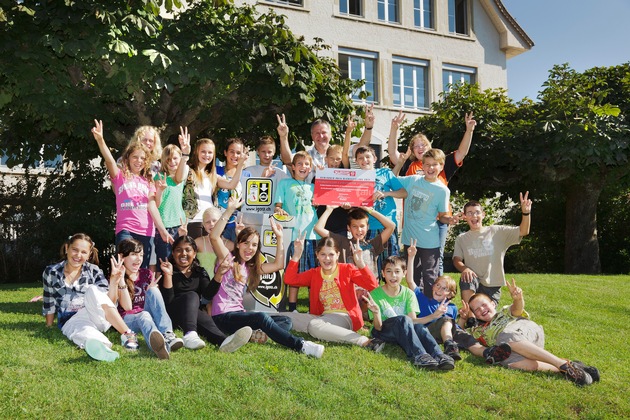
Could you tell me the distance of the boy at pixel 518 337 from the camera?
19.6 ft

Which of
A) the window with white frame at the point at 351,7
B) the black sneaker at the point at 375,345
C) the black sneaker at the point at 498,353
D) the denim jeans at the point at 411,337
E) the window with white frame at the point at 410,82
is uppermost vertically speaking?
the window with white frame at the point at 351,7

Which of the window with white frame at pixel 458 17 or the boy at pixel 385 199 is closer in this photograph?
the boy at pixel 385 199

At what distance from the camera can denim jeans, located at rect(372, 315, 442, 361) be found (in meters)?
6.05

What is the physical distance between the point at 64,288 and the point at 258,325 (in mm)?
2004

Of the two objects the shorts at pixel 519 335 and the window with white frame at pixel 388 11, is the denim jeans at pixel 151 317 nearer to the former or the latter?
the shorts at pixel 519 335

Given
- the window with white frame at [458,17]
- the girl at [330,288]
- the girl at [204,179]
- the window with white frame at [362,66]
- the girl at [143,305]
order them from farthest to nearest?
the window with white frame at [458,17] < the window with white frame at [362,66] < the girl at [204,179] < the girl at [330,288] < the girl at [143,305]

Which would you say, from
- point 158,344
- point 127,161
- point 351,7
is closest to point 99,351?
point 158,344

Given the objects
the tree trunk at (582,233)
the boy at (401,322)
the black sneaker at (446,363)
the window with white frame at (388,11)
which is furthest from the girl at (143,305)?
the window with white frame at (388,11)

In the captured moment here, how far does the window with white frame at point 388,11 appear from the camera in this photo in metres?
25.7

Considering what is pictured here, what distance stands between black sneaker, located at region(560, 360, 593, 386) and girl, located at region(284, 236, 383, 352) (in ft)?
6.18

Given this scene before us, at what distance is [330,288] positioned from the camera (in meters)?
6.77

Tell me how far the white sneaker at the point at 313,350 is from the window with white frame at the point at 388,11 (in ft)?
70.9

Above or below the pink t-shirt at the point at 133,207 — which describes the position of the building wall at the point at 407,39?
above

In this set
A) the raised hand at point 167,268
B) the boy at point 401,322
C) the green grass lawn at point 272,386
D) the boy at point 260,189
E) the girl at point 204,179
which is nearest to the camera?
the green grass lawn at point 272,386
